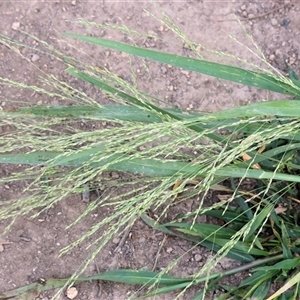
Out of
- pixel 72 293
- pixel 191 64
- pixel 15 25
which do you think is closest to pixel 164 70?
pixel 15 25

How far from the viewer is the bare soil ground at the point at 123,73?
5.24 ft

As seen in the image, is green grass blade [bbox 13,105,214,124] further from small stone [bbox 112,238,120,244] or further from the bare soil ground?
small stone [bbox 112,238,120,244]

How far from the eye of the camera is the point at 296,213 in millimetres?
1570

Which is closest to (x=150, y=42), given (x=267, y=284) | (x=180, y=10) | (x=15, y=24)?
Answer: (x=180, y=10)

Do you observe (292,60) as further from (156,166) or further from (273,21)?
(156,166)

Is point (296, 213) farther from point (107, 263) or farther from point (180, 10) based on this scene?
point (180, 10)

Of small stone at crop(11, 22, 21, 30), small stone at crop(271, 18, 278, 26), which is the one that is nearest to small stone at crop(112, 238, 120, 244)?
small stone at crop(11, 22, 21, 30)

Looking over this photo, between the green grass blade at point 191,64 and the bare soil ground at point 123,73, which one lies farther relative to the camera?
the bare soil ground at point 123,73

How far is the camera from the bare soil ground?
5.24 ft

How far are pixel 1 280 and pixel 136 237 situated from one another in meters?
0.45

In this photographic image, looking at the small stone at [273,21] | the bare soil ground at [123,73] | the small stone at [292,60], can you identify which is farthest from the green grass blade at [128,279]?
the small stone at [273,21]

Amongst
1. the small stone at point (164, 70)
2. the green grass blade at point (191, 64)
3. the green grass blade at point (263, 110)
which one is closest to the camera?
the green grass blade at point (263, 110)

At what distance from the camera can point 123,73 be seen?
1718 millimetres

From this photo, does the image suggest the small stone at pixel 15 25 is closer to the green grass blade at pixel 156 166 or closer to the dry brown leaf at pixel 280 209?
the green grass blade at pixel 156 166
